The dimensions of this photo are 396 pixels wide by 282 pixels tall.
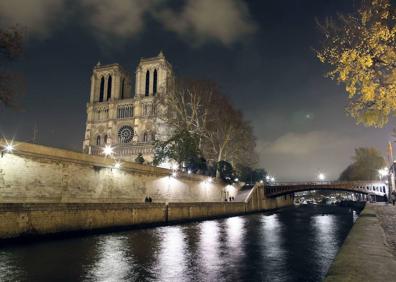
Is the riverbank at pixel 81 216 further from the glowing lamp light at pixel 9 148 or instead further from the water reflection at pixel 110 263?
the glowing lamp light at pixel 9 148

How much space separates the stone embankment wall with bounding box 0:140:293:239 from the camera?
15827 mm

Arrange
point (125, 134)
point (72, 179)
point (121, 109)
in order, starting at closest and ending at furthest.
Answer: point (72, 179) < point (125, 134) < point (121, 109)

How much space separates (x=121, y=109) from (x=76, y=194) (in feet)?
221

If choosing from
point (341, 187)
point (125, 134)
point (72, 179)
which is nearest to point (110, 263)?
point (72, 179)

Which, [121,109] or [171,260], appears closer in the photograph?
[171,260]

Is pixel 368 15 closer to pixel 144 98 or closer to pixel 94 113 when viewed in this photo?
pixel 144 98

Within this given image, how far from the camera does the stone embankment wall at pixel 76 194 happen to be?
51.9ft

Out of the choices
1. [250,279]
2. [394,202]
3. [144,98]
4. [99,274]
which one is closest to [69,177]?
[99,274]

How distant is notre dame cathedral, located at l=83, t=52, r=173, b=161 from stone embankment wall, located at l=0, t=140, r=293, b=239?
4748 centimetres

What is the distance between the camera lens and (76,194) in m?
24.5

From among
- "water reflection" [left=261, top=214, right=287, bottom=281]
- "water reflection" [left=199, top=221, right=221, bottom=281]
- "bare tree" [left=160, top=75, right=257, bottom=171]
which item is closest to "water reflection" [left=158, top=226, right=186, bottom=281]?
"water reflection" [left=199, top=221, right=221, bottom=281]

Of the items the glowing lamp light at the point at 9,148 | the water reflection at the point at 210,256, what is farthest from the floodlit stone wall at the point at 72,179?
the water reflection at the point at 210,256

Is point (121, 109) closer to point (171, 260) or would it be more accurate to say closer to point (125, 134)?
point (125, 134)

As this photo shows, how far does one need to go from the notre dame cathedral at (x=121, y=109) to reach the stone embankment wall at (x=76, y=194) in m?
47.5
